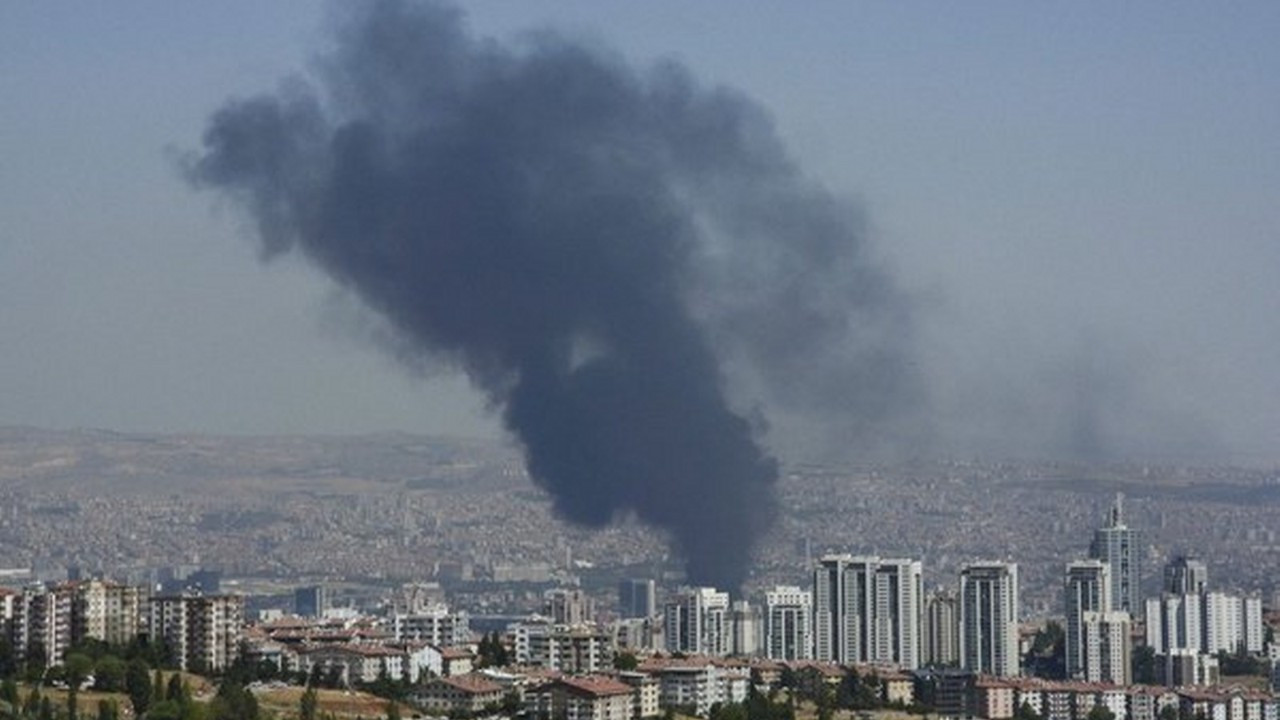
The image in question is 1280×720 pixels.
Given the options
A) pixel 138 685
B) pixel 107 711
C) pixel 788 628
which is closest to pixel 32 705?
pixel 107 711

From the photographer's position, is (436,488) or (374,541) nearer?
(374,541)

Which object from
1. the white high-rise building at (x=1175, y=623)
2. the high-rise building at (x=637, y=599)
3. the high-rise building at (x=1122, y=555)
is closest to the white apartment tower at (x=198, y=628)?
the white high-rise building at (x=1175, y=623)

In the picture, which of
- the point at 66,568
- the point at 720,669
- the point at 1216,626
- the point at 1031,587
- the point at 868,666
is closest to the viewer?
the point at 720,669

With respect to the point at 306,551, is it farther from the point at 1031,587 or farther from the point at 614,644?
the point at 614,644

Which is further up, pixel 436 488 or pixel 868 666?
pixel 436 488

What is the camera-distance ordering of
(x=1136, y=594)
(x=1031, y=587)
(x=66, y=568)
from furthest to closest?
(x=66, y=568), (x=1031, y=587), (x=1136, y=594)

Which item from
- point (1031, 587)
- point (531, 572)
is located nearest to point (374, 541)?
point (531, 572)

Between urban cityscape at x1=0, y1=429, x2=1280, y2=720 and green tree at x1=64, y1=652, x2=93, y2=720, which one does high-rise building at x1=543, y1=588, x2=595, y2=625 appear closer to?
urban cityscape at x1=0, y1=429, x2=1280, y2=720

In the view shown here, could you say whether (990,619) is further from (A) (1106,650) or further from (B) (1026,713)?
(B) (1026,713)
